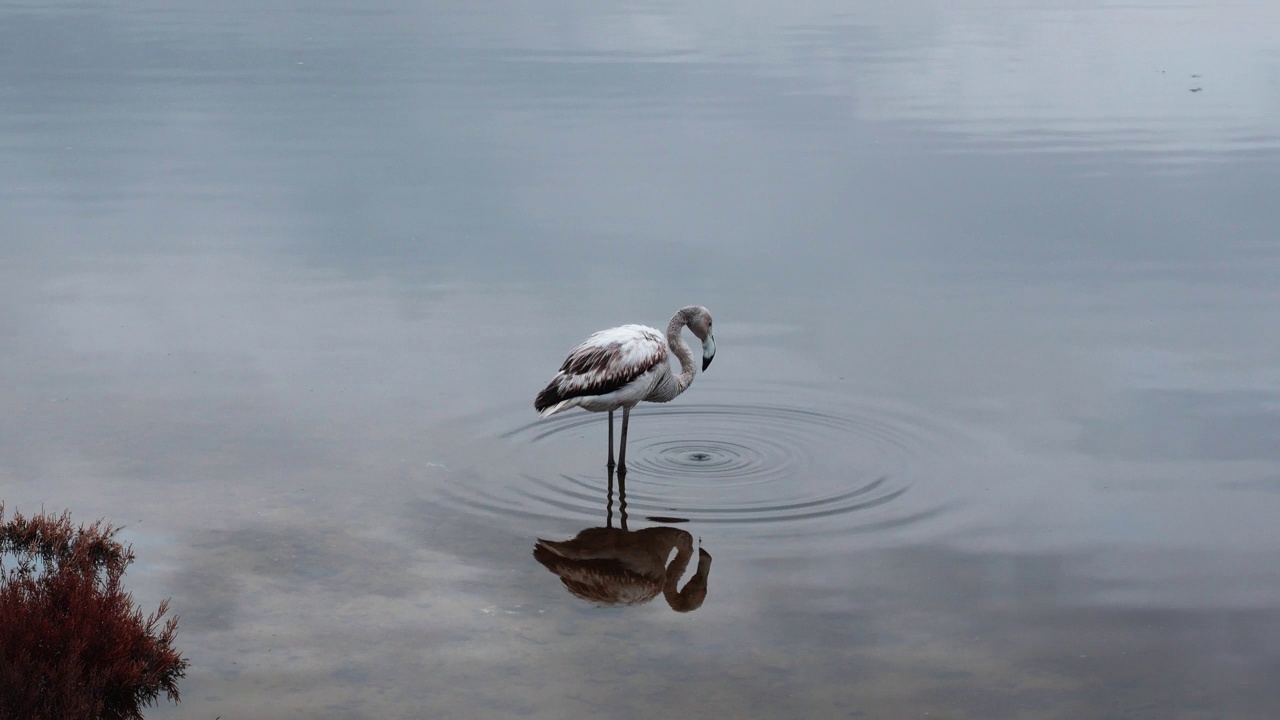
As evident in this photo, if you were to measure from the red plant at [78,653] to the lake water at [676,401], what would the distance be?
27 cm

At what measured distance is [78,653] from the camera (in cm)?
827

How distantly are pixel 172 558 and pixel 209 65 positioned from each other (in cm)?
3276

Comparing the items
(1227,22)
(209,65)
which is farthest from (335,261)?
(1227,22)

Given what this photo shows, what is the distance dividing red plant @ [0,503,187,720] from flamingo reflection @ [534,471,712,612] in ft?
8.83

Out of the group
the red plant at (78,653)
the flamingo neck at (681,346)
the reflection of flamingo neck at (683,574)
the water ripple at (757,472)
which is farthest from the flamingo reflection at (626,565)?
the red plant at (78,653)

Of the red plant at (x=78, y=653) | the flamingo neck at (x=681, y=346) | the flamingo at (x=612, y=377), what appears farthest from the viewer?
the flamingo neck at (x=681, y=346)

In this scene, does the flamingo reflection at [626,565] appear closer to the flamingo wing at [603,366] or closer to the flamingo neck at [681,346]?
the flamingo wing at [603,366]

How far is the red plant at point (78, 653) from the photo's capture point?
320 inches

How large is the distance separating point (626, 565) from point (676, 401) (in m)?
3.96

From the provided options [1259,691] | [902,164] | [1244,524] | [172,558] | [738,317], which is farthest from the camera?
[902,164]

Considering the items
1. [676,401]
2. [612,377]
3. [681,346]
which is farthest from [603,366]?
[676,401]

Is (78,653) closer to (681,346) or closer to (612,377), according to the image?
(612,377)

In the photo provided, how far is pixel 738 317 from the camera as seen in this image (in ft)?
58.2

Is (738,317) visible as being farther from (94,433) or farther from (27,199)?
(27,199)
